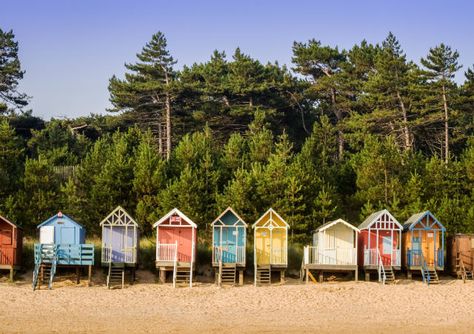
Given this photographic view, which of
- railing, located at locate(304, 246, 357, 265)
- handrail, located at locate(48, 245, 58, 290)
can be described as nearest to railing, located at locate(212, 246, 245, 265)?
railing, located at locate(304, 246, 357, 265)

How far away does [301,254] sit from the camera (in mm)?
50438

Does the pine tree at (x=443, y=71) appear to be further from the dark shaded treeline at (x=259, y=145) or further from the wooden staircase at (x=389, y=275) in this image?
the wooden staircase at (x=389, y=275)

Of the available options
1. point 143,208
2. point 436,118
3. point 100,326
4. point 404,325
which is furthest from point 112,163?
point 436,118

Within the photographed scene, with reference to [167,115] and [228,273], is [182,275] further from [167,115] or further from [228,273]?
[167,115]

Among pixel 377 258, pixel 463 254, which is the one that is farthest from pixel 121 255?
pixel 463 254

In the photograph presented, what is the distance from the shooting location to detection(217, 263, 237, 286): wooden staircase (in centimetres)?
4638

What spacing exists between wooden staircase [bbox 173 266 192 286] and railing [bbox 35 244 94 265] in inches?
205

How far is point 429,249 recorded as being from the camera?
4869 centimetres

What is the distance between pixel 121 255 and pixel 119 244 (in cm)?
74

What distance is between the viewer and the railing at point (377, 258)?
47.5 meters

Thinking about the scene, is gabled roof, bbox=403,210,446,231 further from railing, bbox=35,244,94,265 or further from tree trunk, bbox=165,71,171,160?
tree trunk, bbox=165,71,171,160

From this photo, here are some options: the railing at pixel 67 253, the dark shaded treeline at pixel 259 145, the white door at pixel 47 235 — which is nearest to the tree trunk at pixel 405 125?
the dark shaded treeline at pixel 259 145

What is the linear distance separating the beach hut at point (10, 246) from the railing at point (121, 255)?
526 cm

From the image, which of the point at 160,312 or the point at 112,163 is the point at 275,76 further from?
the point at 160,312
